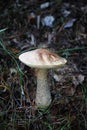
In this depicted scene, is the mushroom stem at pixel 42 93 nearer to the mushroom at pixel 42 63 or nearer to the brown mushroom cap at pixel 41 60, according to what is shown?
the mushroom at pixel 42 63

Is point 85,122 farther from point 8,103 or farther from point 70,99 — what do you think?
point 8,103

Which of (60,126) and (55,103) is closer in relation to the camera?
(60,126)

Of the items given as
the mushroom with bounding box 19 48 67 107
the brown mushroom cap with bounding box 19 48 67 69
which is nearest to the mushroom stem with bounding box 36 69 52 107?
the mushroom with bounding box 19 48 67 107

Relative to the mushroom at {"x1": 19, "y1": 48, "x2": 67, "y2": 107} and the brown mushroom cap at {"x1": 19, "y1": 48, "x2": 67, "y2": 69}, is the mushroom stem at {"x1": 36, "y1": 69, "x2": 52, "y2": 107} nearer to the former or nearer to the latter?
the mushroom at {"x1": 19, "y1": 48, "x2": 67, "y2": 107}

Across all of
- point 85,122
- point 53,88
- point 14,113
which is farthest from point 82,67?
point 14,113

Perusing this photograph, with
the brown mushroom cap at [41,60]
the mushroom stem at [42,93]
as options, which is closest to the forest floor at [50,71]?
the mushroom stem at [42,93]

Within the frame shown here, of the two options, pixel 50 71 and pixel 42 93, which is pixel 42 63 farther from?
pixel 50 71
